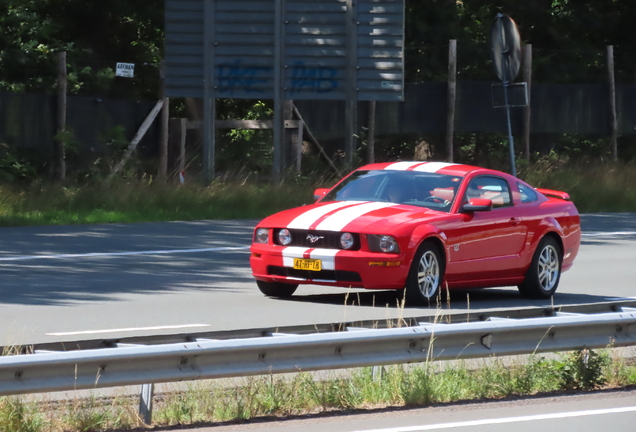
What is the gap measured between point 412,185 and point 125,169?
42.4 feet

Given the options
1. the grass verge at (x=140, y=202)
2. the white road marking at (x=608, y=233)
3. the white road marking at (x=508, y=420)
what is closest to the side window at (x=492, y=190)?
the white road marking at (x=508, y=420)

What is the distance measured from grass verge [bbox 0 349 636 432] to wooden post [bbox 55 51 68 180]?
1629 centimetres

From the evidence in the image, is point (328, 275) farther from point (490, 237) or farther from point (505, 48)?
point (505, 48)

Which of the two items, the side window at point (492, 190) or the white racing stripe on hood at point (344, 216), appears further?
the side window at point (492, 190)

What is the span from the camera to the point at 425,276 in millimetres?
12727

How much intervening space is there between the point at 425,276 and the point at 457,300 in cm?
100

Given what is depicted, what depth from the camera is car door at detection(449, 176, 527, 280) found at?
13117 mm

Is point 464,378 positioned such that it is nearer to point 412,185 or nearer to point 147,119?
point 412,185

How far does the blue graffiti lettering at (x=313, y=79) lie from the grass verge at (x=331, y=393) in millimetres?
19013

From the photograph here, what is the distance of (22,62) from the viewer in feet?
95.5

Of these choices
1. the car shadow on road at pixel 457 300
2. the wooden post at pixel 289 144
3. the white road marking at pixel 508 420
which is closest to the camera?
the white road marking at pixel 508 420

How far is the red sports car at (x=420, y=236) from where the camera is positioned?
1245cm

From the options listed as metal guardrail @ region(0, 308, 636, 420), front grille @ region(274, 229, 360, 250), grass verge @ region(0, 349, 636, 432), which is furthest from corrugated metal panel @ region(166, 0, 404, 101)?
metal guardrail @ region(0, 308, 636, 420)

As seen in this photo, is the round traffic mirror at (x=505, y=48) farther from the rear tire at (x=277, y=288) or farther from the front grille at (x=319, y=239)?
the front grille at (x=319, y=239)
